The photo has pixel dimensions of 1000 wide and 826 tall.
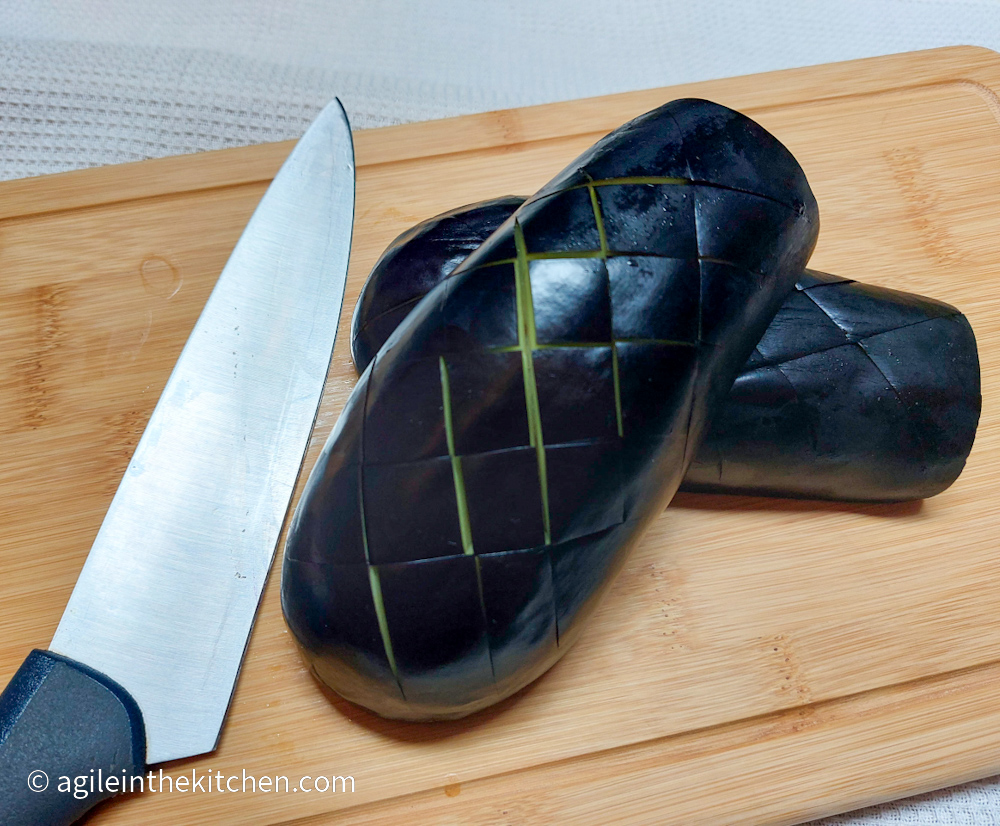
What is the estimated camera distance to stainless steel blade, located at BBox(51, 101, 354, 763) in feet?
3.17

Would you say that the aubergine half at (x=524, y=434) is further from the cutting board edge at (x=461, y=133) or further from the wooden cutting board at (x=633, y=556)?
the cutting board edge at (x=461, y=133)

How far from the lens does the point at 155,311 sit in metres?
1.27

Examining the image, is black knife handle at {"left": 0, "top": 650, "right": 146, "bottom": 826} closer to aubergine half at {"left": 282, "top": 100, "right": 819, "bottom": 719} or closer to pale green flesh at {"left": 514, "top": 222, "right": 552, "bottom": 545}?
aubergine half at {"left": 282, "top": 100, "right": 819, "bottom": 719}

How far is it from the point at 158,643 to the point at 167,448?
24 cm

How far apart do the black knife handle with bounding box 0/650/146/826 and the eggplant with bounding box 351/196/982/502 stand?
53 centimetres

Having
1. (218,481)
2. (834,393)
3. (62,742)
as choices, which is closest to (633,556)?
(834,393)

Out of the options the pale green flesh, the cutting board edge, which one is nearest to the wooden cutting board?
the cutting board edge

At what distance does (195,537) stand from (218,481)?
76 mm

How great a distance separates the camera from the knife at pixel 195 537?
0.90 metres

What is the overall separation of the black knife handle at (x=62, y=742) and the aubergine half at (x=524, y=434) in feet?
0.72

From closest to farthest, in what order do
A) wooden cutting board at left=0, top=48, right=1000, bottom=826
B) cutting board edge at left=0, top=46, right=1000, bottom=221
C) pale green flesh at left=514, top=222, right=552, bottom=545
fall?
pale green flesh at left=514, top=222, right=552, bottom=545 < wooden cutting board at left=0, top=48, right=1000, bottom=826 < cutting board edge at left=0, top=46, right=1000, bottom=221

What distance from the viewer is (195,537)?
102 centimetres

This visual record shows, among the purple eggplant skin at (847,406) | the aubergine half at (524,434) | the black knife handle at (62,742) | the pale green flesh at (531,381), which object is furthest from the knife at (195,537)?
the purple eggplant skin at (847,406)

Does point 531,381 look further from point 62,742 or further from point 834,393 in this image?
point 62,742
